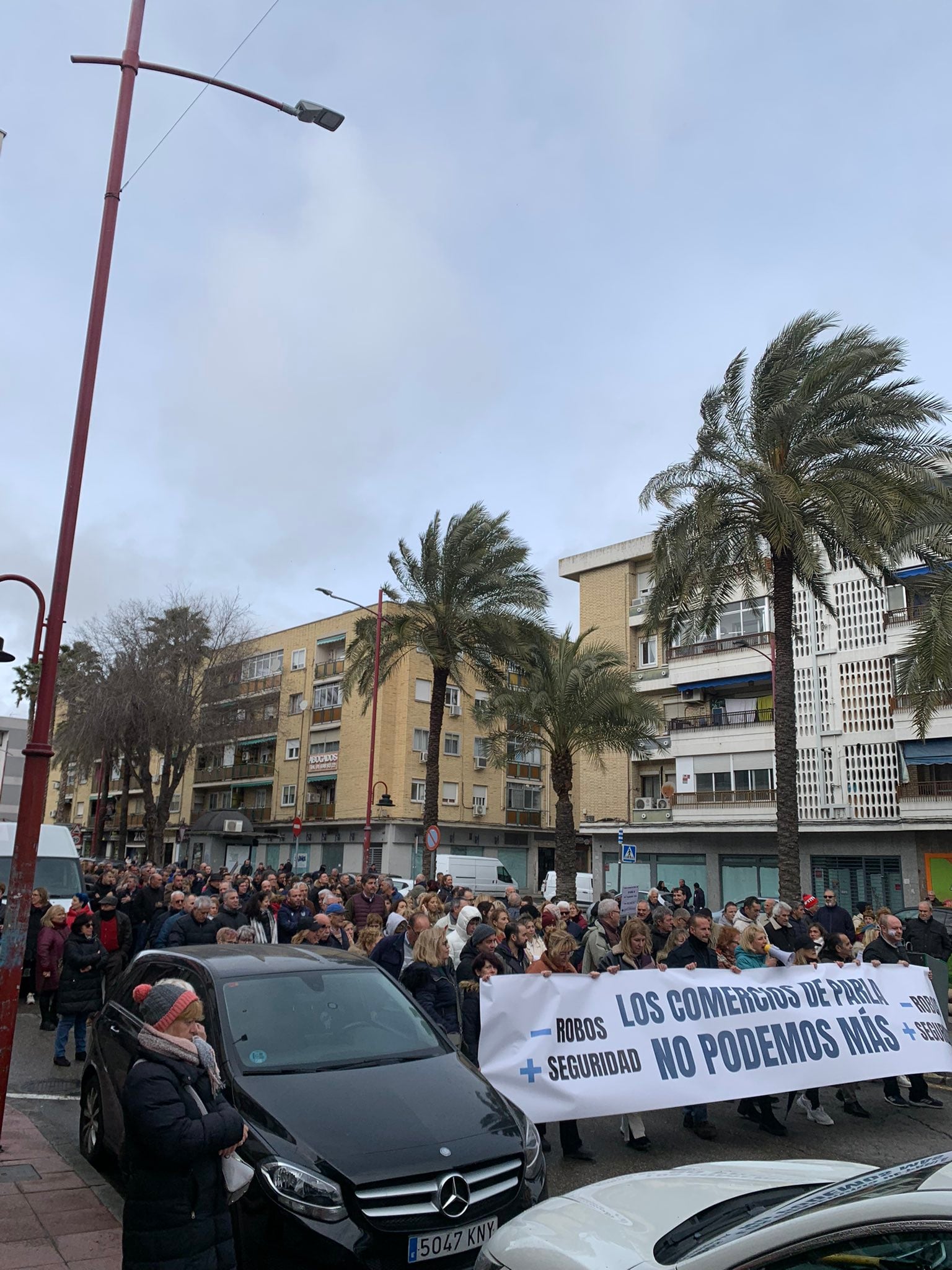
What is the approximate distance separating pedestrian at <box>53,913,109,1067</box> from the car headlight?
6.04 metres

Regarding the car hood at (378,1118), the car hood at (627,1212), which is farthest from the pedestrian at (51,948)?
the car hood at (627,1212)

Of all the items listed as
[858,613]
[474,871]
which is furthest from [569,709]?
[858,613]

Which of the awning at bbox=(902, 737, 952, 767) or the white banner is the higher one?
the awning at bbox=(902, 737, 952, 767)

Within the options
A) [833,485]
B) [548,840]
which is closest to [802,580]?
[833,485]

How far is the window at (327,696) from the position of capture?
54156 millimetres

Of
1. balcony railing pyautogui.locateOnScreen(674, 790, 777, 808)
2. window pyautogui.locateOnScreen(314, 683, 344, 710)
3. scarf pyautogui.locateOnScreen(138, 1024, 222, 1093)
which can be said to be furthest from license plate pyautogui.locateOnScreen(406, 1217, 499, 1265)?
window pyautogui.locateOnScreen(314, 683, 344, 710)

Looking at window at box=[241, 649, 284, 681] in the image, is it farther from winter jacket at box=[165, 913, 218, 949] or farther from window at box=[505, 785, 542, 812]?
winter jacket at box=[165, 913, 218, 949]

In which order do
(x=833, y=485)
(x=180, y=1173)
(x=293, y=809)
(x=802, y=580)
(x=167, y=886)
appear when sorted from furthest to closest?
1. (x=293, y=809)
2. (x=802, y=580)
3. (x=833, y=485)
4. (x=167, y=886)
5. (x=180, y=1173)

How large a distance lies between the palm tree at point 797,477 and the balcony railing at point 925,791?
14.2 meters

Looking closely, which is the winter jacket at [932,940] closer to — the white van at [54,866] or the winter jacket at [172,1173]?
the winter jacket at [172,1173]

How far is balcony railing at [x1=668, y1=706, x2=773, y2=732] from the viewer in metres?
38.7

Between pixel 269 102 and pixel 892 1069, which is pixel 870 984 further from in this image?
pixel 269 102

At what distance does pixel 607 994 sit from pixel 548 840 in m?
50.7

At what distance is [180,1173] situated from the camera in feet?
12.0
